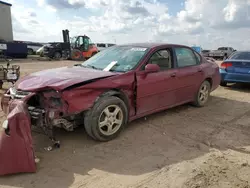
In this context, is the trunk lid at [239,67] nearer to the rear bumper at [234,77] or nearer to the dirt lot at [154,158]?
the rear bumper at [234,77]

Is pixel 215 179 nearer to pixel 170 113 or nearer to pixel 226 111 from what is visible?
pixel 170 113

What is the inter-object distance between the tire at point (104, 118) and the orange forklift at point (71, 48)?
2027 centimetres

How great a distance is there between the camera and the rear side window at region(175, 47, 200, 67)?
561 cm

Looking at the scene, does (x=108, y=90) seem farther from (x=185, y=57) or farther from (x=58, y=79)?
(x=185, y=57)

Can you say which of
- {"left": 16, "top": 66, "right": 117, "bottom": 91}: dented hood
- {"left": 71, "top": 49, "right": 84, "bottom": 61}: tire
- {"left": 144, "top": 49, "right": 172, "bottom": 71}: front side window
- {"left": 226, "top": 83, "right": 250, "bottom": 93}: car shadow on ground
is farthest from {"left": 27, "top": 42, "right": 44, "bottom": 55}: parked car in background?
{"left": 16, "top": 66, "right": 117, "bottom": 91}: dented hood

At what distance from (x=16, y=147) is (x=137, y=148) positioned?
5.63ft

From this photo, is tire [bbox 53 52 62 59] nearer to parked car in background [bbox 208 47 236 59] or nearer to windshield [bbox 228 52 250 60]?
parked car in background [bbox 208 47 236 59]

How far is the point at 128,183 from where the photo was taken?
2994mm

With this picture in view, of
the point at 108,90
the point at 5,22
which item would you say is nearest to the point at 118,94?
the point at 108,90

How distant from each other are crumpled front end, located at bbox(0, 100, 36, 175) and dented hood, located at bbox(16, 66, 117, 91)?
2.02 ft

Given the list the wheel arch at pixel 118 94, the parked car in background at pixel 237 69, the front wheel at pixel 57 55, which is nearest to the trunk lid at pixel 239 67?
the parked car in background at pixel 237 69

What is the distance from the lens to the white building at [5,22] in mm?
30547

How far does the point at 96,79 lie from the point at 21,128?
133 centimetres

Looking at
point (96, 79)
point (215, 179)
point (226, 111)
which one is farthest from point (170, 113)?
point (215, 179)
